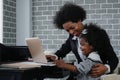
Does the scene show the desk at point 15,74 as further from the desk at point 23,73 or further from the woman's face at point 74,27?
the woman's face at point 74,27

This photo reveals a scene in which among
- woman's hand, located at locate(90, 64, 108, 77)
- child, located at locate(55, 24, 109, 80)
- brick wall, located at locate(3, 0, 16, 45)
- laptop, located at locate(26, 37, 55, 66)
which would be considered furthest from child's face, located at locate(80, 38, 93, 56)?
brick wall, located at locate(3, 0, 16, 45)

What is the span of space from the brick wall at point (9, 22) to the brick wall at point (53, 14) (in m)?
0.37

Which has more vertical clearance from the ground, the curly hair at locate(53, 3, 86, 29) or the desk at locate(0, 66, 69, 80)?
the curly hair at locate(53, 3, 86, 29)

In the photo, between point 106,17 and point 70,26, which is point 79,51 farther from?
point 106,17

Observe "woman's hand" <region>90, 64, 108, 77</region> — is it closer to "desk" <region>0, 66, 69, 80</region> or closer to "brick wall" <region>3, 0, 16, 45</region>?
"desk" <region>0, 66, 69, 80</region>

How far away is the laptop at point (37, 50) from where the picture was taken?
2111 millimetres

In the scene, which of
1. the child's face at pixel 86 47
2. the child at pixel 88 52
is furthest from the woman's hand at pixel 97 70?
the child's face at pixel 86 47

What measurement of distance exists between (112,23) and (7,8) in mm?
1555

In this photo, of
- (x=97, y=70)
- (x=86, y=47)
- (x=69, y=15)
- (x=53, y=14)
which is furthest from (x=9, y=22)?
(x=97, y=70)

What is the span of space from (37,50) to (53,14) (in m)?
2.23

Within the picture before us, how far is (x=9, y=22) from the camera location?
13.2 feet

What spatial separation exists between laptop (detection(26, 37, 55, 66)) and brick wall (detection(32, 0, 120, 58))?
84.6 inches

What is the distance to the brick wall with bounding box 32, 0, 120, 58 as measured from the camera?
4129mm

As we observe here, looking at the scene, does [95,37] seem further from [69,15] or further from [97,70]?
[69,15]
